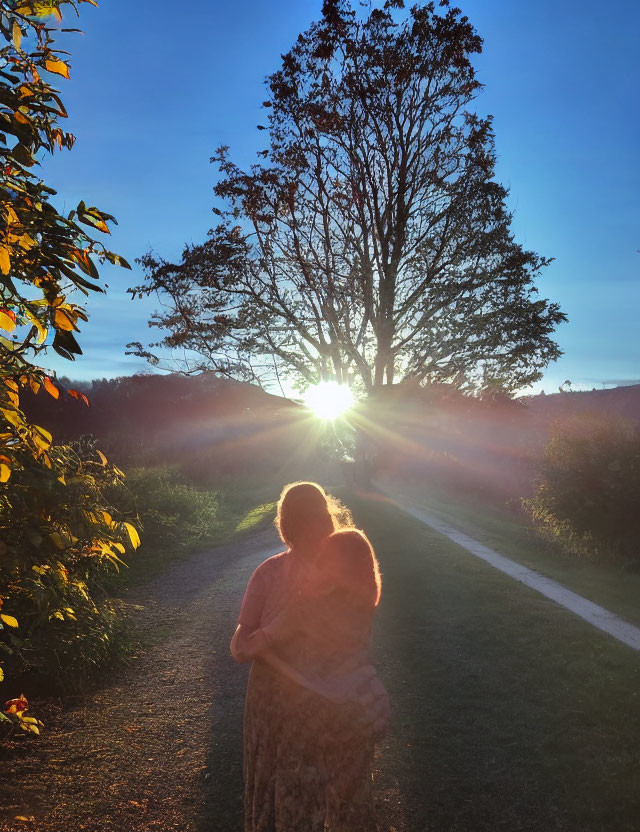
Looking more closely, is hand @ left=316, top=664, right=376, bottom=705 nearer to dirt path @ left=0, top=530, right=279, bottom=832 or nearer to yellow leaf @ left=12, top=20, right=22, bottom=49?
dirt path @ left=0, top=530, right=279, bottom=832

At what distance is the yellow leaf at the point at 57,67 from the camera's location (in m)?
2.75

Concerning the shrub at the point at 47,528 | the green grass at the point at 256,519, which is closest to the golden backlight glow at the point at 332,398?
the green grass at the point at 256,519

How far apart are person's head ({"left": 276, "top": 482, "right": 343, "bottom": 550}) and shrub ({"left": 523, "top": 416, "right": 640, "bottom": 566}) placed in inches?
463

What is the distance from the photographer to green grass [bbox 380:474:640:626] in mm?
10445

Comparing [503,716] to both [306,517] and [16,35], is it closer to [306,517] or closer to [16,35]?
[306,517]

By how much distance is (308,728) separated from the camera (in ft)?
10.5

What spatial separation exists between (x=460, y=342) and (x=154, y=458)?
1420 centimetres

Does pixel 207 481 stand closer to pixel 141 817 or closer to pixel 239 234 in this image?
pixel 239 234

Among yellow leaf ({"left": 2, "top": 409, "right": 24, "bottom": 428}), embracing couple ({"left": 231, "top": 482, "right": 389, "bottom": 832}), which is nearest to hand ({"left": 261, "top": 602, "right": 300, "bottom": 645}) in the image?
embracing couple ({"left": 231, "top": 482, "right": 389, "bottom": 832})

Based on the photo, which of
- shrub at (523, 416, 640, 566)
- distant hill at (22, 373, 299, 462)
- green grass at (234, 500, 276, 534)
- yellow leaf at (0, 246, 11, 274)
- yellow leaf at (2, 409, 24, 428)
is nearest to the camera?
yellow leaf at (0, 246, 11, 274)

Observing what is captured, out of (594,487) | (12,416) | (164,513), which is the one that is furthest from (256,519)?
(12,416)

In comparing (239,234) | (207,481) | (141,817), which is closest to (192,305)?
(239,234)

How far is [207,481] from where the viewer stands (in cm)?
2425

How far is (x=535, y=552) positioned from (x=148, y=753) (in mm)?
10701
